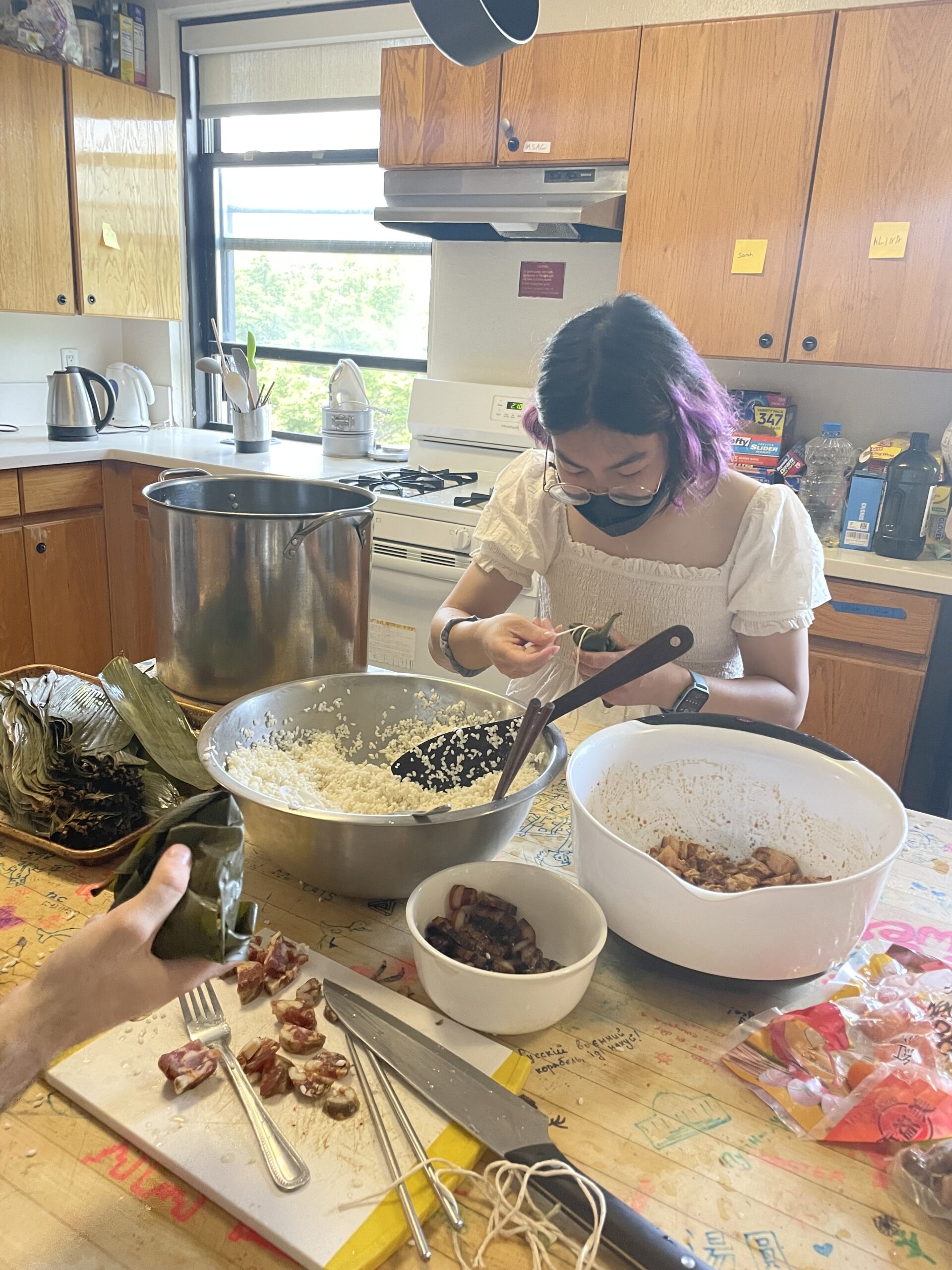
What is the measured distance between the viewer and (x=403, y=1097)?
630mm

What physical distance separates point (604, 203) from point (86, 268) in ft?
6.24

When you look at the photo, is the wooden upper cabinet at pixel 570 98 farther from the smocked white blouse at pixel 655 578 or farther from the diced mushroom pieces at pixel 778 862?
the diced mushroom pieces at pixel 778 862

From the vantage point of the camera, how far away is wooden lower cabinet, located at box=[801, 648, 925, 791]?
2.09m

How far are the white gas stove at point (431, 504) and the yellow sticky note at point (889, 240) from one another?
1029 millimetres

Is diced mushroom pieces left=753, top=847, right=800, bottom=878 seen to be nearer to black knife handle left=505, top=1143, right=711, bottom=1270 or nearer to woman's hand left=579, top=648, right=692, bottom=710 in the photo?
woman's hand left=579, top=648, right=692, bottom=710

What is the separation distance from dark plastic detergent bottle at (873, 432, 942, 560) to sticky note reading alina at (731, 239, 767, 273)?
62 cm

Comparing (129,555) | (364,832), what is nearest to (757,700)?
(364,832)

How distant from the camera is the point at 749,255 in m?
2.27

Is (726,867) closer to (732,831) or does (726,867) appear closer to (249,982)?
(732,831)

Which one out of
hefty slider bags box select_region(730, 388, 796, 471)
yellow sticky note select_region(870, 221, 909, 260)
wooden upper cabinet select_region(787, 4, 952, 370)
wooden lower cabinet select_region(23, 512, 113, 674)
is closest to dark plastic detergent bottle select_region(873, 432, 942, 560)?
wooden upper cabinet select_region(787, 4, 952, 370)

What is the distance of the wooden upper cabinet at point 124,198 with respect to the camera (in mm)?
3045

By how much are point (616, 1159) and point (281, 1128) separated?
0.23 meters

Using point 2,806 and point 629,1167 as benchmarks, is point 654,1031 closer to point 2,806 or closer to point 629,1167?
point 629,1167

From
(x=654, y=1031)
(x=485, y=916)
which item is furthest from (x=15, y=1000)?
(x=654, y=1031)
